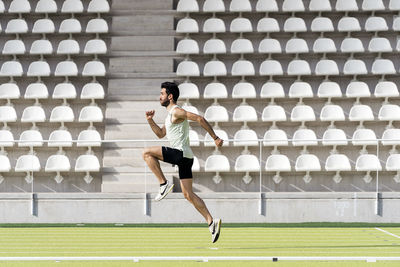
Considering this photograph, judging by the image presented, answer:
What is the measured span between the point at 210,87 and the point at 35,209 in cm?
441

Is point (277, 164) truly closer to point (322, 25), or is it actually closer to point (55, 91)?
point (322, 25)

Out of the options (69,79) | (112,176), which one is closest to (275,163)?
(112,176)

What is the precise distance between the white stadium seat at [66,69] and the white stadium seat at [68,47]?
239mm

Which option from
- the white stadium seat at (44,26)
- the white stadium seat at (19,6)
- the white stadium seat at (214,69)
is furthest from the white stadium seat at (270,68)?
the white stadium seat at (19,6)

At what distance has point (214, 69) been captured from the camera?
13.1 m

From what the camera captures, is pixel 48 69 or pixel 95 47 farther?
pixel 95 47

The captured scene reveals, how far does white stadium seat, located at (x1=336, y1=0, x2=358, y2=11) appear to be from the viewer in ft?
45.9

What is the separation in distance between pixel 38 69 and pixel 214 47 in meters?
3.85

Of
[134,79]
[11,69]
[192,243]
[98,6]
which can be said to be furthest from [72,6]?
[192,243]

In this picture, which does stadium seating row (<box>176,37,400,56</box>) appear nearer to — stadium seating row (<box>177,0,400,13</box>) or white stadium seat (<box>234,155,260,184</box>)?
stadium seating row (<box>177,0,400,13</box>)

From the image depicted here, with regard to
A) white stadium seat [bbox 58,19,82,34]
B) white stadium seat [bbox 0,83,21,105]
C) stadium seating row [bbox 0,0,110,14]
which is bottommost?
white stadium seat [bbox 0,83,21,105]

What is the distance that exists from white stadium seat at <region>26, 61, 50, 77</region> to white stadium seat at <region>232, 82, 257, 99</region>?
4048 mm

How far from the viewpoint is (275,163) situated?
1177cm

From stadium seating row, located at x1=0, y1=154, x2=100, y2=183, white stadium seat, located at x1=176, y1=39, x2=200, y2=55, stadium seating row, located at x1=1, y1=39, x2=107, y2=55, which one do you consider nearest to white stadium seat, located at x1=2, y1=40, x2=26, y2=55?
stadium seating row, located at x1=1, y1=39, x2=107, y2=55
